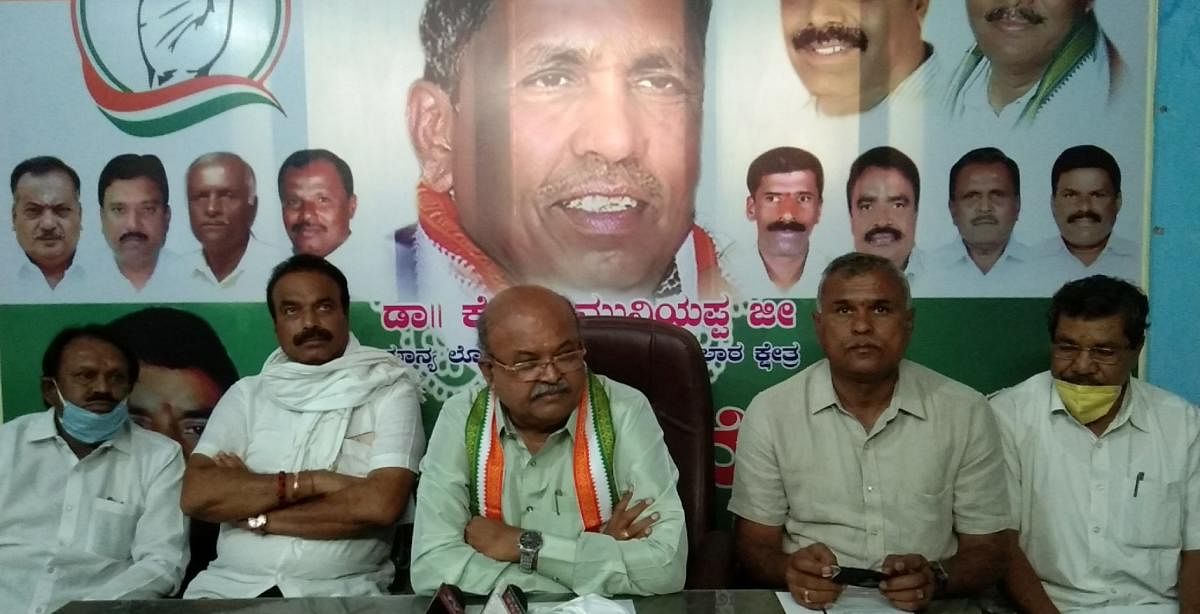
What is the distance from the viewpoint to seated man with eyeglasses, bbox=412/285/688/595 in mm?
2033

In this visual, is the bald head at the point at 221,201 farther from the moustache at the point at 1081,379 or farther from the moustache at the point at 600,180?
the moustache at the point at 1081,379

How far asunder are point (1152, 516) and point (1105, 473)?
164mm

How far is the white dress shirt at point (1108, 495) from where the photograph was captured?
2451 mm

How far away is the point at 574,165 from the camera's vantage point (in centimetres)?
317

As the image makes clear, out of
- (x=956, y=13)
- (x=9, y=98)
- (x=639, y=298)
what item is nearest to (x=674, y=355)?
(x=639, y=298)

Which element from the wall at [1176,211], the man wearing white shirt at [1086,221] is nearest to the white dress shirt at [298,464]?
the man wearing white shirt at [1086,221]

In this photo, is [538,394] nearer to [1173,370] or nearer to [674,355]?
[674,355]

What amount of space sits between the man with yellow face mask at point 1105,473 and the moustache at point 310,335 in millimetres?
2109

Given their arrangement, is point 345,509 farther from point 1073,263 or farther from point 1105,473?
point 1073,263

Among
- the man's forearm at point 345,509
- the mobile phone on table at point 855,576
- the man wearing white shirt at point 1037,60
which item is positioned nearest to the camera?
the mobile phone on table at point 855,576

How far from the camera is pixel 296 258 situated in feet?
9.48

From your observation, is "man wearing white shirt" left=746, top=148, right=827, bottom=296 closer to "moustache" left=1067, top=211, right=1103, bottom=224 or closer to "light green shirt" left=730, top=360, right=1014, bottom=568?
"light green shirt" left=730, top=360, right=1014, bottom=568

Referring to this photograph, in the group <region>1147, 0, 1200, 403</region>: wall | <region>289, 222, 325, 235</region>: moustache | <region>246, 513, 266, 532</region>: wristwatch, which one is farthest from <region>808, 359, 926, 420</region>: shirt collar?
<region>289, 222, 325, 235</region>: moustache

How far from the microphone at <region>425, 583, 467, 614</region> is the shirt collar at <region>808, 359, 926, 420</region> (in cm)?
116
